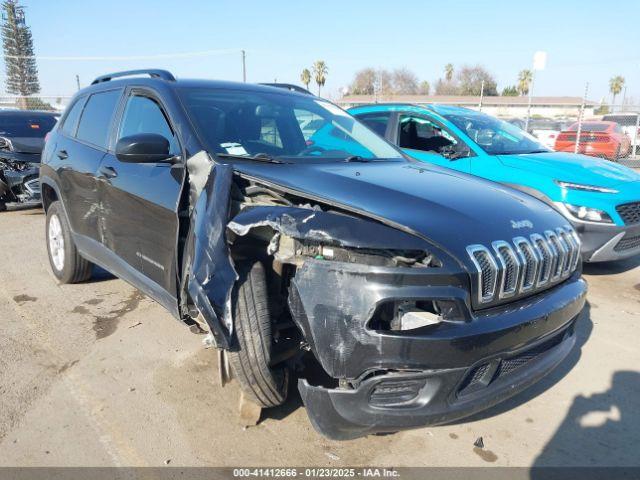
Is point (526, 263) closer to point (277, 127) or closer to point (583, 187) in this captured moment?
point (277, 127)

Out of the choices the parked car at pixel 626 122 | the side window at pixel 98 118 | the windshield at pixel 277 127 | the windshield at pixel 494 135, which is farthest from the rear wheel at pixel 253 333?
the parked car at pixel 626 122

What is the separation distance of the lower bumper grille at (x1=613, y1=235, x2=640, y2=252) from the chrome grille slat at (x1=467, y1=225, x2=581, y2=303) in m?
2.63

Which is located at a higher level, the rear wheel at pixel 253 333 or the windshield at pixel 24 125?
the windshield at pixel 24 125

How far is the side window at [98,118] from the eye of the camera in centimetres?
375

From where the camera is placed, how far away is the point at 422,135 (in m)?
5.95

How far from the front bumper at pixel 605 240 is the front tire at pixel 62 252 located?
184 inches

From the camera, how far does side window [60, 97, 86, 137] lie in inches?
169

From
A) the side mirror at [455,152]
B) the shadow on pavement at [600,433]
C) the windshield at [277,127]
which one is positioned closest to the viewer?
the shadow on pavement at [600,433]

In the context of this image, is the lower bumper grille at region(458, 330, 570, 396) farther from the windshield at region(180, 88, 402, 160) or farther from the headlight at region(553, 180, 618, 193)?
the headlight at region(553, 180, 618, 193)

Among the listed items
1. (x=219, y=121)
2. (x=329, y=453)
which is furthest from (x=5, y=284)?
(x=329, y=453)

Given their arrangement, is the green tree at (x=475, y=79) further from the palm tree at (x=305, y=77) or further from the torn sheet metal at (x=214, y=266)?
the torn sheet metal at (x=214, y=266)

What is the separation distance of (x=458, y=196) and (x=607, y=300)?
2901 millimetres

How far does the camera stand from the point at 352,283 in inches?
78.0

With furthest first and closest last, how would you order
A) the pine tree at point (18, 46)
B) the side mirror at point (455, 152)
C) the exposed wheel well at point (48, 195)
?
the pine tree at point (18, 46) → the side mirror at point (455, 152) → the exposed wheel well at point (48, 195)
